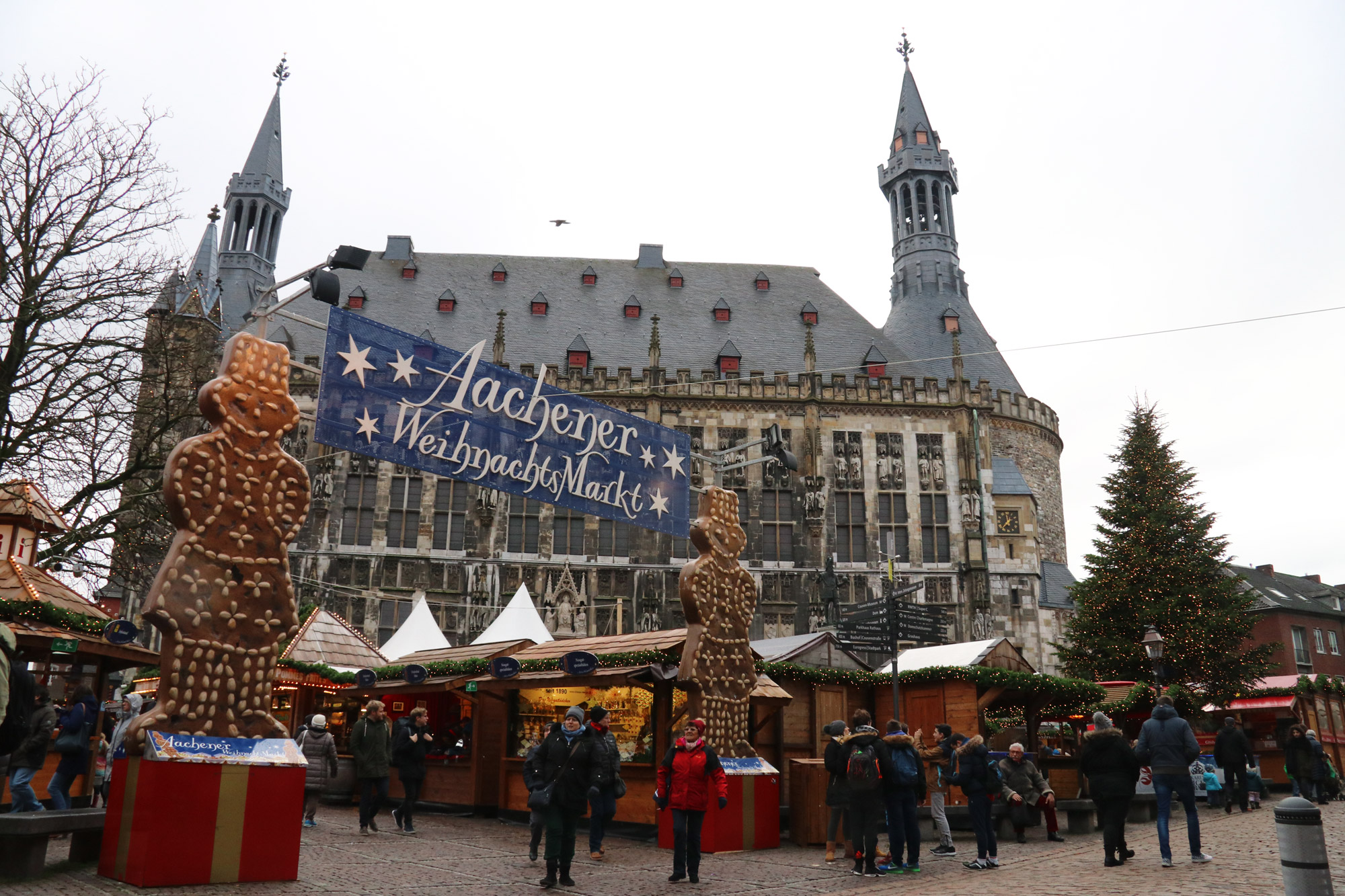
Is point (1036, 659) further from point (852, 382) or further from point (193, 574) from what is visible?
point (193, 574)

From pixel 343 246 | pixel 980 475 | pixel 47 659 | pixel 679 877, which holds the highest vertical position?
pixel 980 475


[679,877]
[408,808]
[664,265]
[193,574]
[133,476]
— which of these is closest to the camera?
[193,574]

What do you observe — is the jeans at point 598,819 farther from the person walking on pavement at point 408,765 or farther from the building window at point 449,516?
the building window at point 449,516

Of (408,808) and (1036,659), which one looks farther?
(1036,659)

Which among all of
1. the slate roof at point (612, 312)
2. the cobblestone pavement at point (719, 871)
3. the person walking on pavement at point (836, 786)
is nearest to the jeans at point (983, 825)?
the cobblestone pavement at point (719, 871)

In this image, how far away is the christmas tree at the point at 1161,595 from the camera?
1998cm

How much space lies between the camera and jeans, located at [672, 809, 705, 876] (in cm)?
753

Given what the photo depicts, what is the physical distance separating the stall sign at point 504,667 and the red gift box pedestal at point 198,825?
462 centimetres

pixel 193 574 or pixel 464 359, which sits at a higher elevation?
pixel 464 359

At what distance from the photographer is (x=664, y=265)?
37.9 meters

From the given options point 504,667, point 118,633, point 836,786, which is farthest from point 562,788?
point 118,633

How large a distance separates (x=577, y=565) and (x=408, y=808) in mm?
17880

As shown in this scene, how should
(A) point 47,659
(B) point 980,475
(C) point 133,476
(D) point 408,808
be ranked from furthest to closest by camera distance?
(B) point 980,475 → (C) point 133,476 → (A) point 47,659 → (D) point 408,808

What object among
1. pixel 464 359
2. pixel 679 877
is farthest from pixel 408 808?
pixel 464 359
